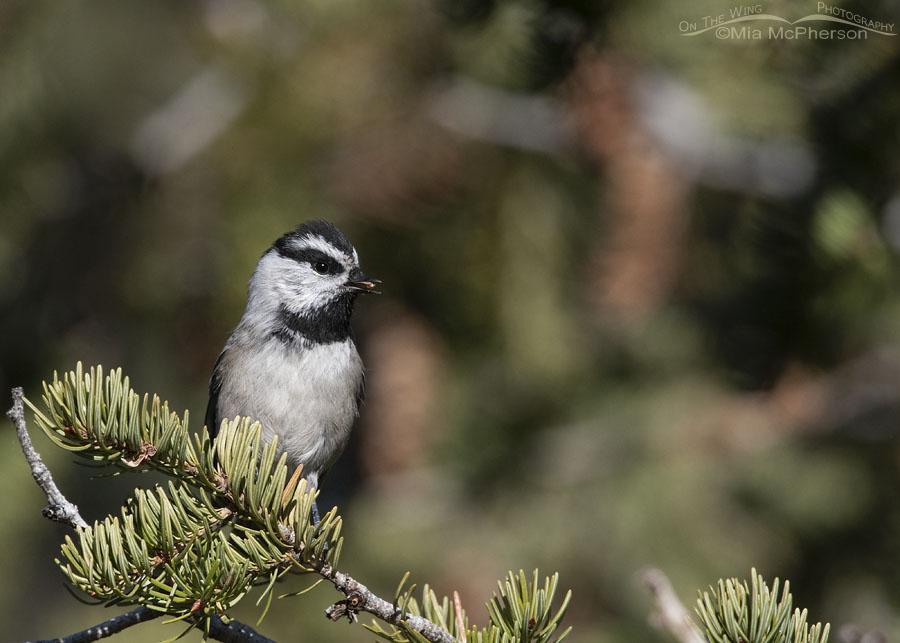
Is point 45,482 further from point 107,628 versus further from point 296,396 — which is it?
point 296,396

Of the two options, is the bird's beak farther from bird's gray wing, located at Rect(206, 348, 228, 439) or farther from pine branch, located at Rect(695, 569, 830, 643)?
pine branch, located at Rect(695, 569, 830, 643)

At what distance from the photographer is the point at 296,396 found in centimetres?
301

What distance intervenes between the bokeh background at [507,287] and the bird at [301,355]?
153 millimetres

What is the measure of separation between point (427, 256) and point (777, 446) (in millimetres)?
1643

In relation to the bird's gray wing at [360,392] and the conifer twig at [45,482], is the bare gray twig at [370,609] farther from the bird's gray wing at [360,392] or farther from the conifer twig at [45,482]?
the bird's gray wing at [360,392]

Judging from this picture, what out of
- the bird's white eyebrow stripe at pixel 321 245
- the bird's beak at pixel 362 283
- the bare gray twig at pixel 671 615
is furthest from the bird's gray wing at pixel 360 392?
the bare gray twig at pixel 671 615

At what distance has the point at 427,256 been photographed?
3.37 metres

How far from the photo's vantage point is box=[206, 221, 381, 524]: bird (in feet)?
9.87

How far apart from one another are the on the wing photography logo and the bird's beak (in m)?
1.54

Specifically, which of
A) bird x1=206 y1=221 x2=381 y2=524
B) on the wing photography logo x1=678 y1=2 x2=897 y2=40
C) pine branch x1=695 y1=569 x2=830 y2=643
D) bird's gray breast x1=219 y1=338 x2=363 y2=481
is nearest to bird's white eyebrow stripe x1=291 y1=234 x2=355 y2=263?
bird x1=206 y1=221 x2=381 y2=524

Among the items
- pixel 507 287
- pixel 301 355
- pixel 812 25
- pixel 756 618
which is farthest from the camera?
pixel 507 287

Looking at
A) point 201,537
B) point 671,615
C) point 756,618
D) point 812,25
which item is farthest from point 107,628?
point 812,25

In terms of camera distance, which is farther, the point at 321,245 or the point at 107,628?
the point at 321,245

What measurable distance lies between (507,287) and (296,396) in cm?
94
